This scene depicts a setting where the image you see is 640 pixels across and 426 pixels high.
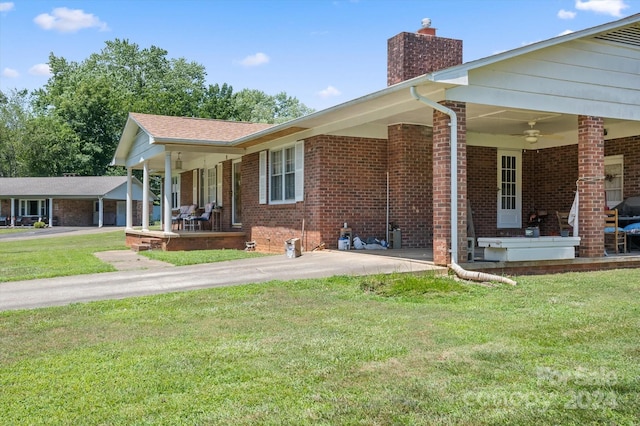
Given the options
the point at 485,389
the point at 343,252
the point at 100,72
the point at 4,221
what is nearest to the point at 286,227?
the point at 343,252

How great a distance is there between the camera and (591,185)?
1012cm

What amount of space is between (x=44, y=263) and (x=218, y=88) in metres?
42.0

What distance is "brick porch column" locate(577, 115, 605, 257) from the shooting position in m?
10.1

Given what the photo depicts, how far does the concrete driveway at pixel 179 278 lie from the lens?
25.7 ft

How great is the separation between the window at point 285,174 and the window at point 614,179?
687 centimetres

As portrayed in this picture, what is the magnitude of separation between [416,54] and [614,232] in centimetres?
570

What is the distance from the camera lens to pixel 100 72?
6172cm

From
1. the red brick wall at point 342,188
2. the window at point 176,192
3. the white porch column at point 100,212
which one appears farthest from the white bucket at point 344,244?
the white porch column at point 100,212

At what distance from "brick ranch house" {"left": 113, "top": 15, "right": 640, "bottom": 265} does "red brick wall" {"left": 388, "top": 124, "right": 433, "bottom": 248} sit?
2 cm

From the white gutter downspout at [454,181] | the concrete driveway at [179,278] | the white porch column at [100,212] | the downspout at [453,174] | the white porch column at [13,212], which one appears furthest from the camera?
the white porch column at [13,212]

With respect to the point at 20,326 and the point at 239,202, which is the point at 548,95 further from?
the point at 239,202

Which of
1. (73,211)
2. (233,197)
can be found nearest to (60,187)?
(73,211)

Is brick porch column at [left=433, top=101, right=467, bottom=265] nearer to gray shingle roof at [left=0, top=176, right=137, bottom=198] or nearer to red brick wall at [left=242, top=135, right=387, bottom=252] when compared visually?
red brick wall at [left=242, top=135, right=387, bottom=252]

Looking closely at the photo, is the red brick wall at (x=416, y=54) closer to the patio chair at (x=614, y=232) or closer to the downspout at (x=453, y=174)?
the downspout at (x=453, y=174)
